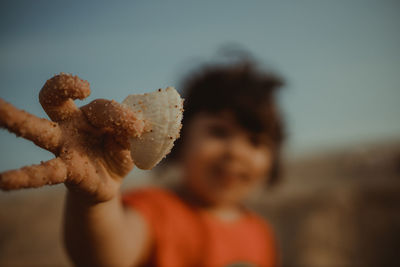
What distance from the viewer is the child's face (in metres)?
3.05

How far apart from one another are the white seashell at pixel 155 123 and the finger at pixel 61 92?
17cm

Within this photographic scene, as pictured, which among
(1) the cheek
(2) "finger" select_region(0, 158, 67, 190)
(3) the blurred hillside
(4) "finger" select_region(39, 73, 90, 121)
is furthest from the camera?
(3) the blurred hillside

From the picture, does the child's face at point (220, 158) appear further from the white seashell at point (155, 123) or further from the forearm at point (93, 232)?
the white seashell at point (155, 123)

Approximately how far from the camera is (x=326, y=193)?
22.9ft

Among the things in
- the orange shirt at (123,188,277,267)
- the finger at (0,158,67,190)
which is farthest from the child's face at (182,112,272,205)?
the finger at (0,158,67,190)

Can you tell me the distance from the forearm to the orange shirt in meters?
0.80

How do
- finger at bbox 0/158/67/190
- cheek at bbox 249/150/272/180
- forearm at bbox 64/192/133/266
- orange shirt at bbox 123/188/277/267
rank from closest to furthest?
finger at bbox 0/158/67/190, forearm at bbox 64/192/133/266, orange shirt at bbox 123/188/277/267, cheek at bbox 249/150/272/180

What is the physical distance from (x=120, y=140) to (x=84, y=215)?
502 mm

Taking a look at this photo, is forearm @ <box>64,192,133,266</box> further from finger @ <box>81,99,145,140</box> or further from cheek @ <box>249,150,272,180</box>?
cheek @ <box>249,150,272,180</box>

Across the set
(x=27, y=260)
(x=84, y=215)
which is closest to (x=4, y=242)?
(x=27, y=260)

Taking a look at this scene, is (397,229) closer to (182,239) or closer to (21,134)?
(182,239)

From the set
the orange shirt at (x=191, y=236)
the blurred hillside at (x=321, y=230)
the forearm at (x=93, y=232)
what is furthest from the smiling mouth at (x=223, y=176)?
the blurred hillside at (x=321, y=230)

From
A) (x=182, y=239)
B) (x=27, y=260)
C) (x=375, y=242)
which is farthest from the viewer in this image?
(x=375, y=242)

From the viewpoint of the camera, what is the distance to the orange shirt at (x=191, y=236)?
239 centimetres
